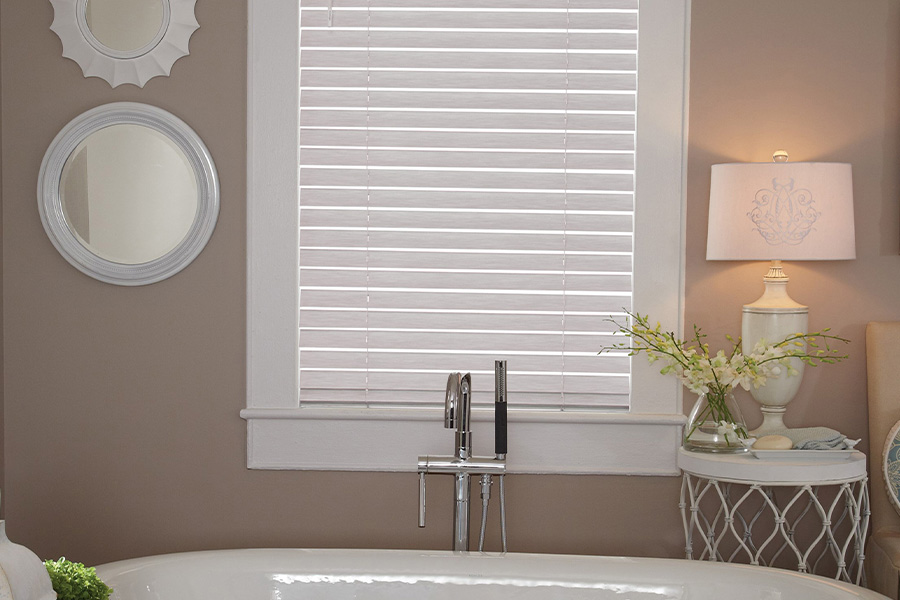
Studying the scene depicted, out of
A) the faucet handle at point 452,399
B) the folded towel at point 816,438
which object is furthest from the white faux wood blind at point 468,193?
the folded towel at point 816,438

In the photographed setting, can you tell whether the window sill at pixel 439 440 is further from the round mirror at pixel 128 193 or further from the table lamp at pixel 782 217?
the round mirror at pixel 128 193

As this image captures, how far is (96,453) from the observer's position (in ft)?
7.93

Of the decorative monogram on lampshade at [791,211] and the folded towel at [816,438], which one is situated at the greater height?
the decorative monogram on lampshade at [791,211]

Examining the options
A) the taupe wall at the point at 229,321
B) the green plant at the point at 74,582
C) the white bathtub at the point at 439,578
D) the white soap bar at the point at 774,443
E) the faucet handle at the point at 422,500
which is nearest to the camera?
the green plant at the point at 74,582

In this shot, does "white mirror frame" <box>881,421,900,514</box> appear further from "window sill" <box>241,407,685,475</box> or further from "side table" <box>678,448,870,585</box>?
"window sill" <box>241,407,685,475</box>

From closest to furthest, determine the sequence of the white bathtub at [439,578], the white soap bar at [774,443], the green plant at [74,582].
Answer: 1. the green plant at [74,582]
2. the white bathtub at [439,578]
3. the white soap bar at [774,443]

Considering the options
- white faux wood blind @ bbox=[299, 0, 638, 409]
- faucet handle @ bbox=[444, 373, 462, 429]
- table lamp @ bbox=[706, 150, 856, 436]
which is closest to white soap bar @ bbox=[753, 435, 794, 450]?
table lamp @ bbox=[706, 150, 856, 436]

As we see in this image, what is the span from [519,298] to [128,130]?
4.15 ft

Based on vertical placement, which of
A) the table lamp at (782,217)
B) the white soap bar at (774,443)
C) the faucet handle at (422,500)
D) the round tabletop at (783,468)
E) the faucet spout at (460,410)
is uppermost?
the table lamp at (782,217)

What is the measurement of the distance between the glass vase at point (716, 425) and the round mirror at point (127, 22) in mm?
1886

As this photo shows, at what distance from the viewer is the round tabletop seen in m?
1.99

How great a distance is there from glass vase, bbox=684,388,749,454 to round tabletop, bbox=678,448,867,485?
3 cm

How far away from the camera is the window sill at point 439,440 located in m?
2.34

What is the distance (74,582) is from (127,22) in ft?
5.23
